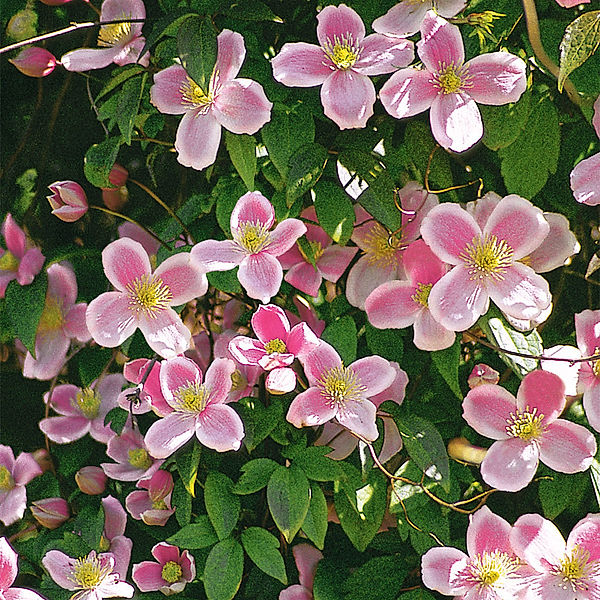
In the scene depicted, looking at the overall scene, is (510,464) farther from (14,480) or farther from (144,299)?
(14,480)

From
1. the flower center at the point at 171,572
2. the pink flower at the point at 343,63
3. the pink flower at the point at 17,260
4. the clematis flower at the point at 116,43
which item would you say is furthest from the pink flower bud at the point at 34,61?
the flower center at the point at 171,572

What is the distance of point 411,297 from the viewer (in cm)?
82

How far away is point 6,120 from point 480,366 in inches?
26.1

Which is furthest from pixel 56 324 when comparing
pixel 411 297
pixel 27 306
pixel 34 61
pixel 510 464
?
pixel 510 464

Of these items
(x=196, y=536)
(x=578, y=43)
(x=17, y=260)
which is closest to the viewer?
A: (x=578, y=43)

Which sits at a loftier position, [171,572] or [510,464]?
[510,464]

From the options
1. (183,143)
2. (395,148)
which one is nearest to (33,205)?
(183,143)

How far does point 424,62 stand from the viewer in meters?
0.79

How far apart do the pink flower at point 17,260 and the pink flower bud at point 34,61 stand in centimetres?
17

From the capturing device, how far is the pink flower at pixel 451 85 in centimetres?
78

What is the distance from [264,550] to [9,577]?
26 cm

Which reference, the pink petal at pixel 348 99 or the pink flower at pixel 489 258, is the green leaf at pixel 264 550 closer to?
the pink flower at pixel 489 258

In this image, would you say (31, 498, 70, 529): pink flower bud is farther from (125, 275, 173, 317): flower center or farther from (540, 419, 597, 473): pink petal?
(540, 419, 597, 473): pink petal

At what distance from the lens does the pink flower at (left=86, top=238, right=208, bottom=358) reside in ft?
2.77
